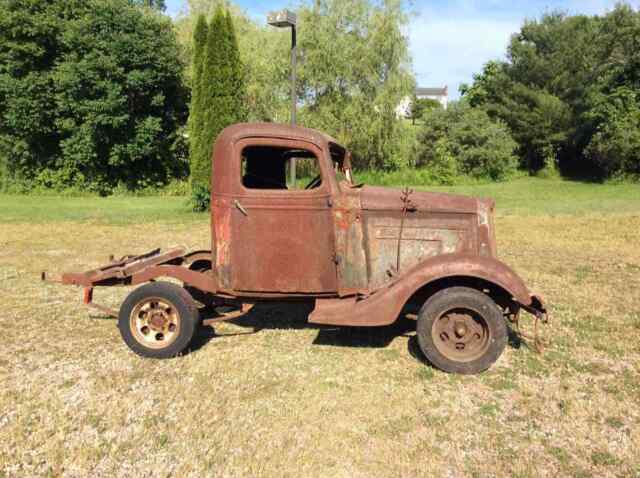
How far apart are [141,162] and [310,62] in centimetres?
892

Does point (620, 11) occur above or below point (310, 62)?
above

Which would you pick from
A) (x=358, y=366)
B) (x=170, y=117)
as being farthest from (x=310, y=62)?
(x=358, y=366)

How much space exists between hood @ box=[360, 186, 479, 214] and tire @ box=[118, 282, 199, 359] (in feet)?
6.15

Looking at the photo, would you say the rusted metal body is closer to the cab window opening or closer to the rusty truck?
the rusty truck

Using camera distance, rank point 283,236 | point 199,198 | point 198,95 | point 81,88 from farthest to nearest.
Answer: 1. point 81,88
2. point 199,198
3. point 198,95
4. point 283,236

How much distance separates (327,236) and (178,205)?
13.9 metres

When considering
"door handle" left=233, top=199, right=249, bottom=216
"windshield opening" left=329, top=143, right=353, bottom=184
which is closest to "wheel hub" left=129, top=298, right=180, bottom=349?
"door handle" left=233, top=199, right=249, bottom=216

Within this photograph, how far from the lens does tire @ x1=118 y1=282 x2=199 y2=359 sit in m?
4.40

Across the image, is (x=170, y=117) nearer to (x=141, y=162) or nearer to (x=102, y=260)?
(x=141, y=162)

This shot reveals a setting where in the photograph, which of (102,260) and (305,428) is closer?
(305,428)

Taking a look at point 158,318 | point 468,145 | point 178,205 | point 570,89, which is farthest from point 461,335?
point 570,89

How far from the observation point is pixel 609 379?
160 inches

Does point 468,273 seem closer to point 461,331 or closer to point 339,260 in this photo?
point 461,331

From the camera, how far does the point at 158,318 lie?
14.8 ft
